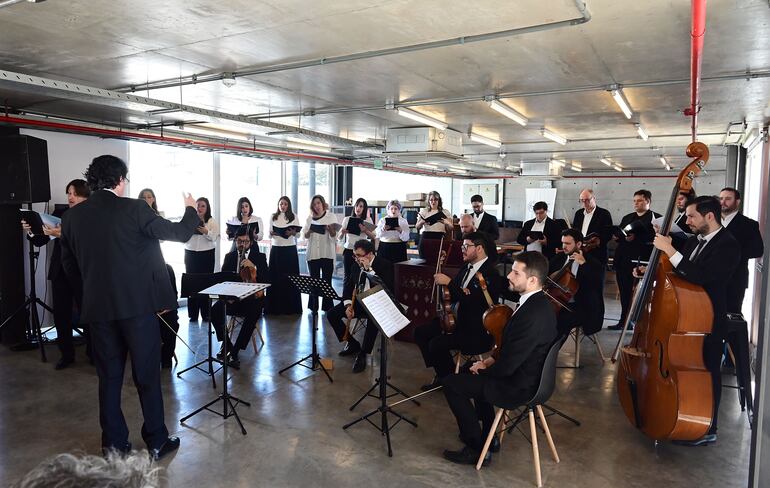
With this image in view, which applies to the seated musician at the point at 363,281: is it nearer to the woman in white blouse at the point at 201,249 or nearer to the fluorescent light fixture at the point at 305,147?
the woman in white blouse at the point at 201,249

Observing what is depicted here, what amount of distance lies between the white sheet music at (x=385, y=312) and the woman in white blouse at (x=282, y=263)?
12.1 feet

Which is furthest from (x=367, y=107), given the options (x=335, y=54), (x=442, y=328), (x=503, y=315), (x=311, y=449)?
(x=311, y=449)

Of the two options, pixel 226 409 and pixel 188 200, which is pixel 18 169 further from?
pixel 226 409

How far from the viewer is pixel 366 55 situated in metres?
4.00

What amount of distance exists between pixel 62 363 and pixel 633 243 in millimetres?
5974

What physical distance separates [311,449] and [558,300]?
93.0 inches

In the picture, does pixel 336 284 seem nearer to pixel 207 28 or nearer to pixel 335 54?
pixel 335 54

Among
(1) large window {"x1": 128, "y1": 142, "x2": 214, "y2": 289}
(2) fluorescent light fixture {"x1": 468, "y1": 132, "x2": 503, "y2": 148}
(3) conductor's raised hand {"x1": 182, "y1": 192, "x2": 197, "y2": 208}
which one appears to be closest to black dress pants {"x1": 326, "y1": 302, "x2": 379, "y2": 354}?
(3) conductor's raised hand {"x1": 182, "y1": 192, "x2": 197, "y2": 208}

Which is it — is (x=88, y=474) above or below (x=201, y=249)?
above

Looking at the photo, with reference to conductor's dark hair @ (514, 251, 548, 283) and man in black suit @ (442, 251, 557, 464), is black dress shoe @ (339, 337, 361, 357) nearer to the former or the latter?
man in black suit @ (442, 251, 557, 464)

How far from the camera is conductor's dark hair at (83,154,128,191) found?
116 inches

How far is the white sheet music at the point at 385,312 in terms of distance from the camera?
3.30 metres

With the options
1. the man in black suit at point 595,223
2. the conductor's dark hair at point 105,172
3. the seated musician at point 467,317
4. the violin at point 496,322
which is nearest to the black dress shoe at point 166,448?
the conductor's dark hair at point 105,172

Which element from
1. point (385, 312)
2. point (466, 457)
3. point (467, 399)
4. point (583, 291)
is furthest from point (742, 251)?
point (385, 312)
